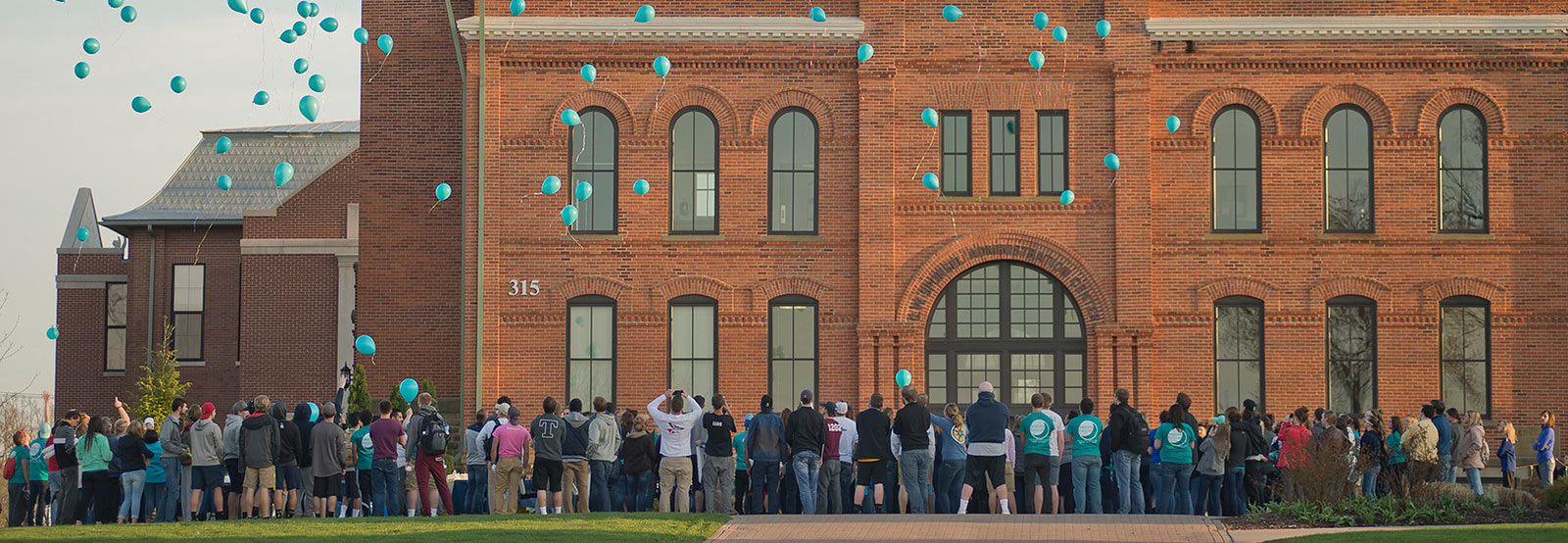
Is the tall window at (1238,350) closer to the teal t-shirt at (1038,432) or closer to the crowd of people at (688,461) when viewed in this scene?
the crowd of people at (688,461)

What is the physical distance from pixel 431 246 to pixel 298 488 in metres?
9.60

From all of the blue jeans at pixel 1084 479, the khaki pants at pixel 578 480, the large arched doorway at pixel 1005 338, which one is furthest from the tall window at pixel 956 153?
the khaki pants at pixel 578 480

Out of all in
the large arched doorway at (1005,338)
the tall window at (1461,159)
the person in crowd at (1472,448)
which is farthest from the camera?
the large arched doorway at (1005,338)

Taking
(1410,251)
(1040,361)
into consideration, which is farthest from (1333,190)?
(1040,361)

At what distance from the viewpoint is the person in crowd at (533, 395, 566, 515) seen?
68.1 feet

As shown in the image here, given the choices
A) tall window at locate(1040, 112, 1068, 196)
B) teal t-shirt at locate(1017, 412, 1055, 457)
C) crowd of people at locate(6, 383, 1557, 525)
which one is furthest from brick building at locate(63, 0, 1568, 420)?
teal t-shirt at locate(1017, 412, 1055, 457)

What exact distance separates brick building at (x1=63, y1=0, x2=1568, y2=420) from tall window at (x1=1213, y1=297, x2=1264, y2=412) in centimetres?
5

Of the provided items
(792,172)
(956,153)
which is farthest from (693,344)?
(956,153)

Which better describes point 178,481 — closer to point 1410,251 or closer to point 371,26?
point 371,26

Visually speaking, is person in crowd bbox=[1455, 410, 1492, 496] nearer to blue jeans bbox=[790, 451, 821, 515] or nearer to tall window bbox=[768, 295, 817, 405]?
blue jeans bbox=[790, 451, 821, 515]

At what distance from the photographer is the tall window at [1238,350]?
2903 centimetres

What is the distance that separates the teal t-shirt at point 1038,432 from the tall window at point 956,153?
8855 mm

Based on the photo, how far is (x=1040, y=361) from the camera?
96.0 ft

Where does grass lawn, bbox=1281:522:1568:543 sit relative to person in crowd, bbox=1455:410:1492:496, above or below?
below
